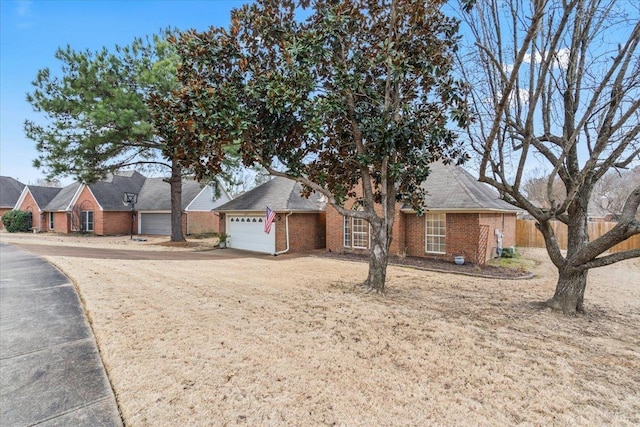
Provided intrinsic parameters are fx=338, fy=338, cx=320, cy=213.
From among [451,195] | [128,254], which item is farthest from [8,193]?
[451,195]

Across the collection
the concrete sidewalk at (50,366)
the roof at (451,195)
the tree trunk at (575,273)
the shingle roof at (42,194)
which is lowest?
the concrete sidewalk at (50,366)

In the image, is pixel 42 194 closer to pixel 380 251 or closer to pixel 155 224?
pixel 155 224

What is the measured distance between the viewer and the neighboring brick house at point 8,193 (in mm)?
37500

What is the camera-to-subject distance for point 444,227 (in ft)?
46.0

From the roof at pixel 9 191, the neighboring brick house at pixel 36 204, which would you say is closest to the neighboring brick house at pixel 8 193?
the roof at pixel 9 191

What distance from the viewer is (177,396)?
11.2 feet

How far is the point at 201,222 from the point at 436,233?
64.8 ft

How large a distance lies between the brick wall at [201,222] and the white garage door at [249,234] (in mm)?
8166

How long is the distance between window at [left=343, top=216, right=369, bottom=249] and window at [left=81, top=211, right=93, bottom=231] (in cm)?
2336

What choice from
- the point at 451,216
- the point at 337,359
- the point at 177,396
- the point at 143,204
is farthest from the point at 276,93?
the point at 143,204

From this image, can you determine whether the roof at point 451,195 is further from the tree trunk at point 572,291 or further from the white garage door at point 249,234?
the white garage door at point 249,234

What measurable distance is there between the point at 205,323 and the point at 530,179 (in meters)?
37.8

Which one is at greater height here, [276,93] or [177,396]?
[276,93]

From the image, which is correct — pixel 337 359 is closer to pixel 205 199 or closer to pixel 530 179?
pixel 205 199
